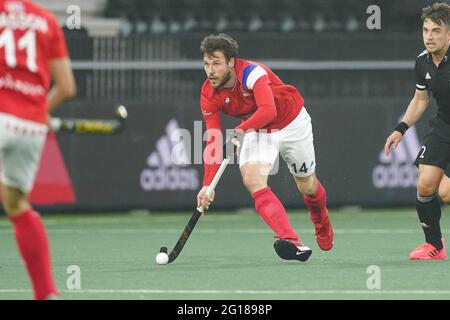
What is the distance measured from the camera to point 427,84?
868 cm

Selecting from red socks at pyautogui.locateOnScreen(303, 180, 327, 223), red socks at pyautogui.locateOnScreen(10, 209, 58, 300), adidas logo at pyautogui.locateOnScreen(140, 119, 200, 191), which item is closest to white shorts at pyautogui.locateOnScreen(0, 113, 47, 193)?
red socks at pyautogui.locateOnScreen(10, 209, 58, 300)

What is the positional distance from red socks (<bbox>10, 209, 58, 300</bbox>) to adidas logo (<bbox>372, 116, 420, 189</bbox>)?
7.56m

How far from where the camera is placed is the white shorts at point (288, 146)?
28.2 ft

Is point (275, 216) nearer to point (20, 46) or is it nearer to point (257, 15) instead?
point (20, 46)

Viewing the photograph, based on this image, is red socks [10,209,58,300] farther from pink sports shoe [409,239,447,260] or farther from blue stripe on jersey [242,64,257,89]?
pink sports shoe [409,239,447,260]

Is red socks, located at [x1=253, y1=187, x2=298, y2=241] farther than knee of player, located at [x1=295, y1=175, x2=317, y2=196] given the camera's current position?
No

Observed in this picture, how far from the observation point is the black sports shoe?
324 inches

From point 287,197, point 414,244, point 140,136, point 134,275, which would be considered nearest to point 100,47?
point 140,136

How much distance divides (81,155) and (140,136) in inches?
24.1

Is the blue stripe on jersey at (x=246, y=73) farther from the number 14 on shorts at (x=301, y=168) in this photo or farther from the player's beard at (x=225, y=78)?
the number 14 on shorts at (x=301, y=168)

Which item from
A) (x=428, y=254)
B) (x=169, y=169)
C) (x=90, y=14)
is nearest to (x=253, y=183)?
(x=428, y=254)

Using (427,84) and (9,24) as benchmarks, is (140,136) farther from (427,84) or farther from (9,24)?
(9,24)

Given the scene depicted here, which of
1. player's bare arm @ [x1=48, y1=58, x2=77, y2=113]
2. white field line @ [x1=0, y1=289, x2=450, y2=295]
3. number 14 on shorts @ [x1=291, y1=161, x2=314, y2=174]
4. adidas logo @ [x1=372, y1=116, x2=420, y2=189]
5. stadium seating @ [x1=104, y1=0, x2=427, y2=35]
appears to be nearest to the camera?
player's bare arm @ [x1=48, y1=58, x2=77, y2=113]
